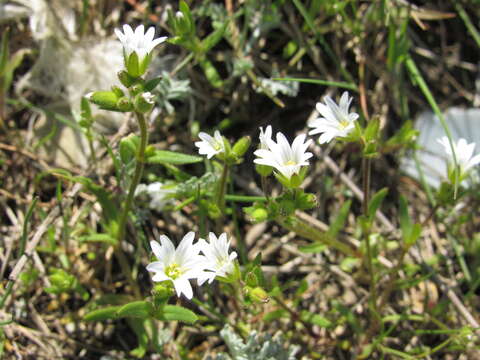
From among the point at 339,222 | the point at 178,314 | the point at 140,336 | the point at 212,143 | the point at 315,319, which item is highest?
the point at 212,143

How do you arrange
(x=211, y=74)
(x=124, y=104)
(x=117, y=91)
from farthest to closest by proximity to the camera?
(x=211, y=74) → (x=117, y=91) → (x=124, y=104)

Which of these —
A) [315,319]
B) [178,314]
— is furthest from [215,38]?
[315,319]

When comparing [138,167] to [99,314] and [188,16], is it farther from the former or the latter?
[188,16]

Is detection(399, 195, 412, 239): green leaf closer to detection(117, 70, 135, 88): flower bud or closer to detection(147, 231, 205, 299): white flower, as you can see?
Result: detection(147, 231, 205, 299): white flower

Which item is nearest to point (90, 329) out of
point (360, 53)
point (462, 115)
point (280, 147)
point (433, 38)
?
point (280, 147)

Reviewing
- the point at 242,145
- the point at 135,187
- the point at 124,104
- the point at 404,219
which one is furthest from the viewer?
the point at 404,219

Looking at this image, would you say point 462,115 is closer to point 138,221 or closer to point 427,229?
point 427,229

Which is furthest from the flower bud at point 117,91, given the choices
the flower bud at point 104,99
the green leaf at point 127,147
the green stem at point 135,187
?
the green leaf at point 127,147
